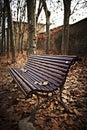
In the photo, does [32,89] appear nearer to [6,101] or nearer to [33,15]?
[6,101]

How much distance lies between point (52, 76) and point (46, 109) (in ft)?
2.20

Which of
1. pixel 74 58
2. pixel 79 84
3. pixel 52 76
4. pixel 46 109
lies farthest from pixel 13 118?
pixel 79 84

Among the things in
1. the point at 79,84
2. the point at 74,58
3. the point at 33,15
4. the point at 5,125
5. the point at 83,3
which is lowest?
the point at 5,125

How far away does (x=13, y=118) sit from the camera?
3078 mm

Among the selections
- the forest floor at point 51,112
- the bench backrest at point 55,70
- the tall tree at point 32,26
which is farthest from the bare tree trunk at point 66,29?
the bench backrest at point 55,70

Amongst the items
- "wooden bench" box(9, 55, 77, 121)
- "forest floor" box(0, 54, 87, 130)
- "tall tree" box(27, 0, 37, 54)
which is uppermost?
"tall tree" box(27, 0, 37, 54)

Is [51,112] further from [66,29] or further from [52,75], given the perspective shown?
[66,29]

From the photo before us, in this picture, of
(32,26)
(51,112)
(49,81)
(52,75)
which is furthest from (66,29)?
(51,112)

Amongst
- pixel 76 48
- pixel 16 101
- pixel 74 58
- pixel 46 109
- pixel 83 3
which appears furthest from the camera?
pixel 76 48

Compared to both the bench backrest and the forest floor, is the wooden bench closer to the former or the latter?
the bench backrest

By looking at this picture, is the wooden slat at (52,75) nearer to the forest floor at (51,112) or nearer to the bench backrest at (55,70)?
the bench backrest at (55,70)

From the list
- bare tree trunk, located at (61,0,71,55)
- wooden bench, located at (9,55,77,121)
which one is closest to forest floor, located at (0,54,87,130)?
wooden bench, located at (9,55,77,121)

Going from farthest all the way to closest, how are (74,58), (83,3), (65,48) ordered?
(83,3) < (65,48) < (74,58)

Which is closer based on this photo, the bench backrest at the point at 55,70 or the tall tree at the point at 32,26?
the bench backrest at the point at 55,70
